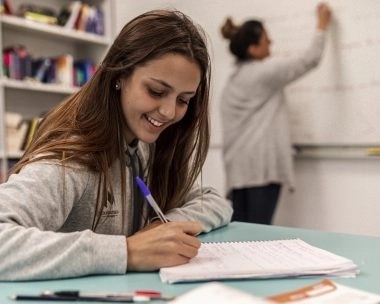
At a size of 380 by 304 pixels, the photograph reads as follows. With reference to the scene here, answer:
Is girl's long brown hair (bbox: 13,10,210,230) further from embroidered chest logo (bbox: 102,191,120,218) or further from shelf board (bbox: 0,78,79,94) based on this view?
shelf board (bbox: 0,78,79,94)

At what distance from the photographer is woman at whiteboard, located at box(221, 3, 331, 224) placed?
241 centimetres

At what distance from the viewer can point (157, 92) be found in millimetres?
1033

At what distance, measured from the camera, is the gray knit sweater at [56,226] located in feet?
2.43

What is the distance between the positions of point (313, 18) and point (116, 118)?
1.85 meters

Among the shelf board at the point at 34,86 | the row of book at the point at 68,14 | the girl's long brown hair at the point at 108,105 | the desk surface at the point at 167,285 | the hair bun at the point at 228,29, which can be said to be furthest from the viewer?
the row of book at the point at 68,14

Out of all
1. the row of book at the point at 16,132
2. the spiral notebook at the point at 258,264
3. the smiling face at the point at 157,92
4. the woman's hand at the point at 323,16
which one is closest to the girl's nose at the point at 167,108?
the smiling face at the point at 157,92

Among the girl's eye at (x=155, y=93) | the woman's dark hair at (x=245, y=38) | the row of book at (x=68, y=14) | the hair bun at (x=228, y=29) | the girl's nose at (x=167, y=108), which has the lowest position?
the girl's nose at (x=167, y=108)

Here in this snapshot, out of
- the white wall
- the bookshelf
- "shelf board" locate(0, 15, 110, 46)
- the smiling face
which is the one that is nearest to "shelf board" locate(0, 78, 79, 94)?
the bookshelf

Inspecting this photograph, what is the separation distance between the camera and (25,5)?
2953mm

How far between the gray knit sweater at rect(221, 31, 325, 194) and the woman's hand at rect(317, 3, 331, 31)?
68 millimetres

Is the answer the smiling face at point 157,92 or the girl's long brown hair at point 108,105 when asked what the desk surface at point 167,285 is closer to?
the girl's long brown hair at point 108,105

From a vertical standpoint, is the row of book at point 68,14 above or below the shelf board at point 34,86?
above

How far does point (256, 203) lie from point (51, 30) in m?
1.72

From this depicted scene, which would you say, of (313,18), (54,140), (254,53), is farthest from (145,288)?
(313,18)
